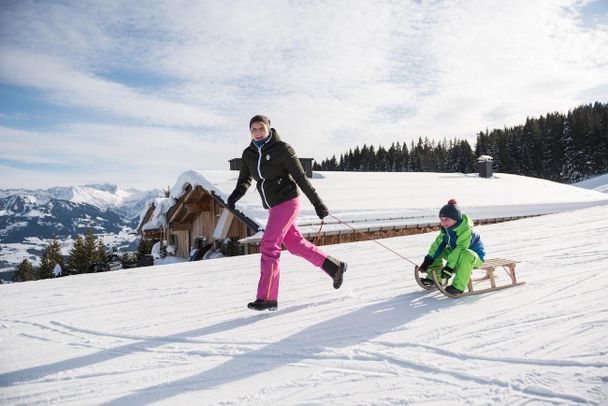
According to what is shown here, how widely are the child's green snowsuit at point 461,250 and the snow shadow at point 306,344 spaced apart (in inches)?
16.5

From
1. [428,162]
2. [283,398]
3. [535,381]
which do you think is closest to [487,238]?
[535,381]

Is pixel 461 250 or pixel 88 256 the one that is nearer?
pixel 461 250

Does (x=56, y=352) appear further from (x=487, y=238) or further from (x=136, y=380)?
(x=487, y=238)

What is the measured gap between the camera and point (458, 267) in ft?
14.2

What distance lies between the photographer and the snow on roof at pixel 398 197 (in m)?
14.7

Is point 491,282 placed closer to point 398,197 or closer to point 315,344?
point 315,344

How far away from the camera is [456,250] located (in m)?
4.33

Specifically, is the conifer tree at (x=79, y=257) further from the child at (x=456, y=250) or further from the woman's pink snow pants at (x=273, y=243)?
the child at (x=456, y=250)

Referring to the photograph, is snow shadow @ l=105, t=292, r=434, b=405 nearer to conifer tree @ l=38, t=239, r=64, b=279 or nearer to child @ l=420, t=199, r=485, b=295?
child @ l=420, t=199, r=485, b=295

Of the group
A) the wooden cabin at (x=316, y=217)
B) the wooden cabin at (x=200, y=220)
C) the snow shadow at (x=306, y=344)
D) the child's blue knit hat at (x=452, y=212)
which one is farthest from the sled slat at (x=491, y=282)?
the wooden cabin at (x=200, y=220)

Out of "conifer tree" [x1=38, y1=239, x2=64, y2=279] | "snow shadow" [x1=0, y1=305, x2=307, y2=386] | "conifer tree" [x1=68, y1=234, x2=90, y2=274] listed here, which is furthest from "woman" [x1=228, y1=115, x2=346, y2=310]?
"conifer tree" [x1=38, y1=239, x2=64, y2=279]

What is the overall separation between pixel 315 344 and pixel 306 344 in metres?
0.08

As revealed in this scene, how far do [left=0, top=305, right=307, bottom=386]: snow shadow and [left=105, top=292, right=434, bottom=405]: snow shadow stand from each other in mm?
713

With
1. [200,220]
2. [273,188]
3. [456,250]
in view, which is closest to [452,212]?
[456,250]
